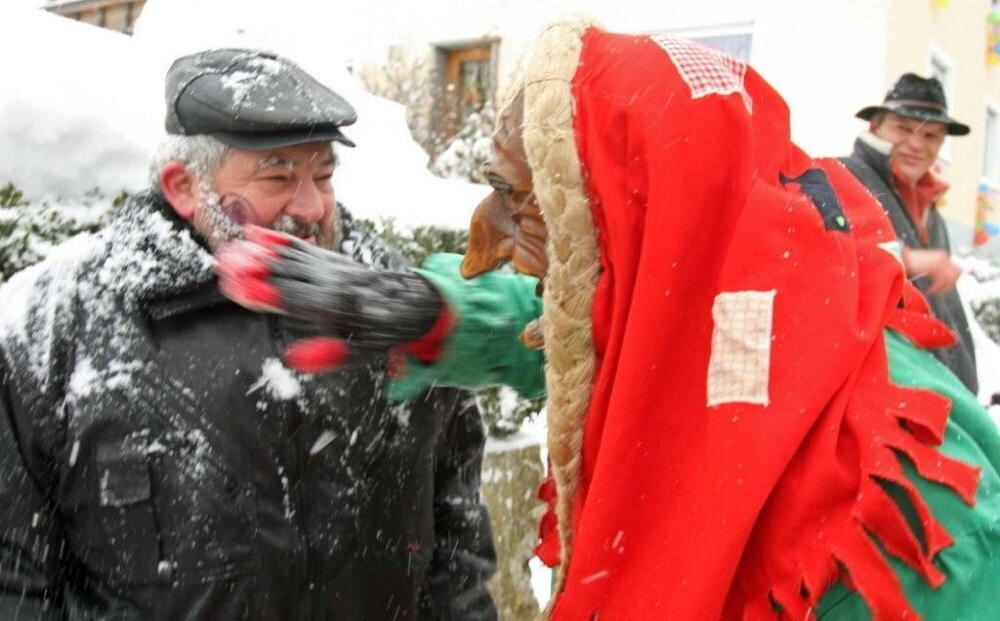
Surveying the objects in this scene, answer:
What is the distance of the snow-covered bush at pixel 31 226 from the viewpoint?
2.65 metres

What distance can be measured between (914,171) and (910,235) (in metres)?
0.39

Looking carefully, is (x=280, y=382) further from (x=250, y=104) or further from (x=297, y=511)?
(x=250, y=104)

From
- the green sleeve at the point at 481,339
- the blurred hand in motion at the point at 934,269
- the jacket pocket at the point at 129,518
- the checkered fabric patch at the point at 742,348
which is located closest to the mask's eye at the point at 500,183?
the green sleeve at the point at 481,339

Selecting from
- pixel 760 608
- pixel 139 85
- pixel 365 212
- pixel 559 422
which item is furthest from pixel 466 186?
pixel 760 608

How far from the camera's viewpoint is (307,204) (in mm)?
2213

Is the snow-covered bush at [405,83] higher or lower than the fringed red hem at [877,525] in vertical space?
lower

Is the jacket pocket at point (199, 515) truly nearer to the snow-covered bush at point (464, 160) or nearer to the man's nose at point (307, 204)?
the man's nose at point (307, 204)

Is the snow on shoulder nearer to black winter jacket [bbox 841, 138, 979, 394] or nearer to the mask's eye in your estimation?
the mask's eye

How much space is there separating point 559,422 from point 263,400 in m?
0.71

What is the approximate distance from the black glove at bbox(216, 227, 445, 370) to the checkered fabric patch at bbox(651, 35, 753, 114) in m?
0.53

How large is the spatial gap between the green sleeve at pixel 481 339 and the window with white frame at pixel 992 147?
52.1 feet

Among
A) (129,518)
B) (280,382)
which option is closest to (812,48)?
(280,382)

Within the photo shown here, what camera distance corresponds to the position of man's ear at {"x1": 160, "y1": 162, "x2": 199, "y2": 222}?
2.19m

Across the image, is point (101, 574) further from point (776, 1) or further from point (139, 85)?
point (776, 1)
